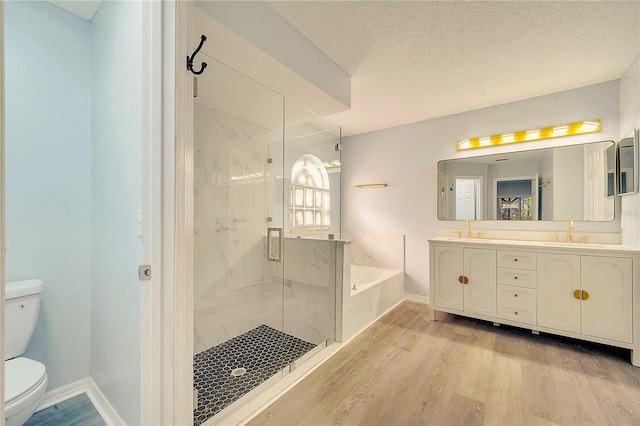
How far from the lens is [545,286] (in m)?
2.45

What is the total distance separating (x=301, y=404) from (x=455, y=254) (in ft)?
6.83

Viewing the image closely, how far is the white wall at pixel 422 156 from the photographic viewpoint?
8.73ft

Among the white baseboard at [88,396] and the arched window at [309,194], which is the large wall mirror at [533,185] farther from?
the white baseboard at [88,396]

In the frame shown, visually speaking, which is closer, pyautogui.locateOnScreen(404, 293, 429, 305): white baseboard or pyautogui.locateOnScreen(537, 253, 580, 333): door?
pyautogui.locateOnScreen(537, 253, 580, 333): door

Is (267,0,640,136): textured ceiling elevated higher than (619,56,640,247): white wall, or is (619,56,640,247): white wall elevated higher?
(267,0,640,136): textured ceiling

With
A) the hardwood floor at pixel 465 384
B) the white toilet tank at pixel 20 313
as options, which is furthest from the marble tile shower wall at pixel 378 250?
the white toilet tank at pixel 20 313

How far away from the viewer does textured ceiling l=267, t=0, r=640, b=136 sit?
1.69 meters

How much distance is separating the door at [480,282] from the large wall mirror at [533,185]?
2.07 feet

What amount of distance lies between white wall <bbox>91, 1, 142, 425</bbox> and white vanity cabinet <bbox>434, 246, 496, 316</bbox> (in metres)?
2.72

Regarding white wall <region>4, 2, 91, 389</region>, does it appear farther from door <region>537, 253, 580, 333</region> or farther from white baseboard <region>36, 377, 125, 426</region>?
door <region>537, 253, 580, 333</region>

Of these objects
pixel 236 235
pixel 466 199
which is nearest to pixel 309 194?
pixel 236 235

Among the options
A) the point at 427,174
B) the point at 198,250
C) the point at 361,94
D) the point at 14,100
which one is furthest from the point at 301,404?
the point at 427,174

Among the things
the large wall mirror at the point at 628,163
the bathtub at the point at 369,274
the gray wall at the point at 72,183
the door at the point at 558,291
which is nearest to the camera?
the gray wall at the point at 72,183

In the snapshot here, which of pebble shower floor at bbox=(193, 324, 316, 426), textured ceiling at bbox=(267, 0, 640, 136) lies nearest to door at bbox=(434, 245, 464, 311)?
pebble shower floor at bbox=(193, 324, 316, 426)
